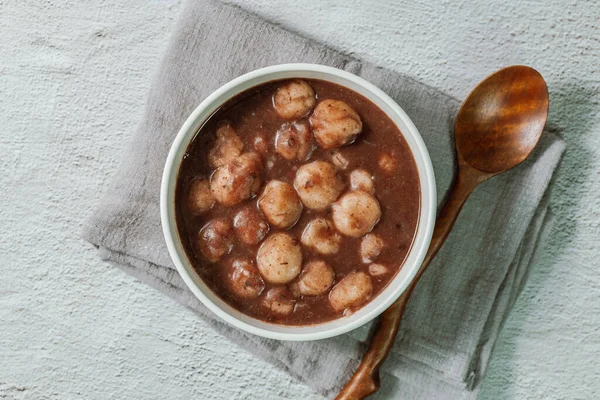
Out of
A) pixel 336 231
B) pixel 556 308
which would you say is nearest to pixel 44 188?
pixel 336 231

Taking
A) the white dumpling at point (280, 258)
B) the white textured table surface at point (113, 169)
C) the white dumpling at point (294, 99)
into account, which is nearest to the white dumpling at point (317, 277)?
the white dumpling at point (280, 258)

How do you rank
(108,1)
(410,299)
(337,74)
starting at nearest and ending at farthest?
(337,74) → (410,299) → (108,1)

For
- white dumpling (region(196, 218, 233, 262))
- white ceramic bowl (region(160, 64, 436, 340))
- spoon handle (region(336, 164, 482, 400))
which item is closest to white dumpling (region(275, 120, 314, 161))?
white ceramic bowl (region(160, 64, 436, 340))

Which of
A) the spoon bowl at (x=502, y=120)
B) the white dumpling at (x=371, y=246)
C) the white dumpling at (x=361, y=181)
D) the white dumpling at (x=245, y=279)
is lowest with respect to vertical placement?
the white dumpling at (x=245, y=279)

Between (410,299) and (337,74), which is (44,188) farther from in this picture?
(410,299)

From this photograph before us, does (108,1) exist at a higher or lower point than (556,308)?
higher

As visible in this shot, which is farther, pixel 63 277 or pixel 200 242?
pixel 63 277

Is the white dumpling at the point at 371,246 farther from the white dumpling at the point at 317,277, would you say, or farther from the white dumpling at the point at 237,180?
the white dumpling at the point at 237,180

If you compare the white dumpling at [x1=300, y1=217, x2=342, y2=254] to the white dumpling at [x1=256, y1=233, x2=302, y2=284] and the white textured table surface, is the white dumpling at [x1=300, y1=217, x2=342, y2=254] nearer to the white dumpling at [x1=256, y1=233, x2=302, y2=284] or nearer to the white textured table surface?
the white dumpling at [x1=256, y1=233, x2=302, y2=284]
